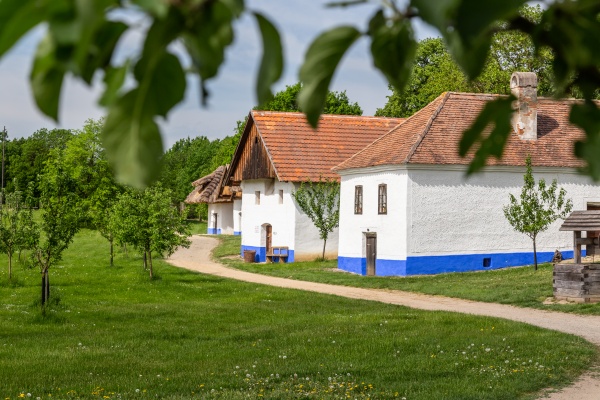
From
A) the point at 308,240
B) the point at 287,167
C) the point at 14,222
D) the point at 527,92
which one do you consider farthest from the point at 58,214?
the point at 308,240

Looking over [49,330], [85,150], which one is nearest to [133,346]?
[49,330]

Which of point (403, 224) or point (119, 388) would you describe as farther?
point (403, 224)

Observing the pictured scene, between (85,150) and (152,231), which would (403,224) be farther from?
(85,150)

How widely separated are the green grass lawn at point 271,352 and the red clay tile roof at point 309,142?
1460cm

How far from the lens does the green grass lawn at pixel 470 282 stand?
69.7ft

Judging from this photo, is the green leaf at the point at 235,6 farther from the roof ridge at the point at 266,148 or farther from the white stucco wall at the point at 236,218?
the white stucco wall at the point at 236,218

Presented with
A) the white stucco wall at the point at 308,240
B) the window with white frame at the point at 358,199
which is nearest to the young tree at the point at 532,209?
the window with white frame at the point at 358,199

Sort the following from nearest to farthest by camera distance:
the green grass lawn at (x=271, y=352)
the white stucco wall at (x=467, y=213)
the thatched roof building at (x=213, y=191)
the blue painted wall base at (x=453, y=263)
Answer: the green grass lawn at (x=271, y=352), the blue painted wall base at (x=453, y=263), the white stucco wall at (x=467, y=213), the thatched roof building at (x=213, y=191)

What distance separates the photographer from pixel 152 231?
98.6ft

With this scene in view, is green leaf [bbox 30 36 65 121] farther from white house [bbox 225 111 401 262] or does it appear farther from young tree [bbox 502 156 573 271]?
white house [bbox 225 111 401 262]

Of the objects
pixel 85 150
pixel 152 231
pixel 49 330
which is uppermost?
pixel 85 150

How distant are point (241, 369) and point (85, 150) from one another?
134ft

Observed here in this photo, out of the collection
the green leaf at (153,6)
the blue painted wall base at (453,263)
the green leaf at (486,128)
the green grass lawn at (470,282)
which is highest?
the green leaf at (153,6)

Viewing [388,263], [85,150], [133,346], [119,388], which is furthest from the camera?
[85,150]
